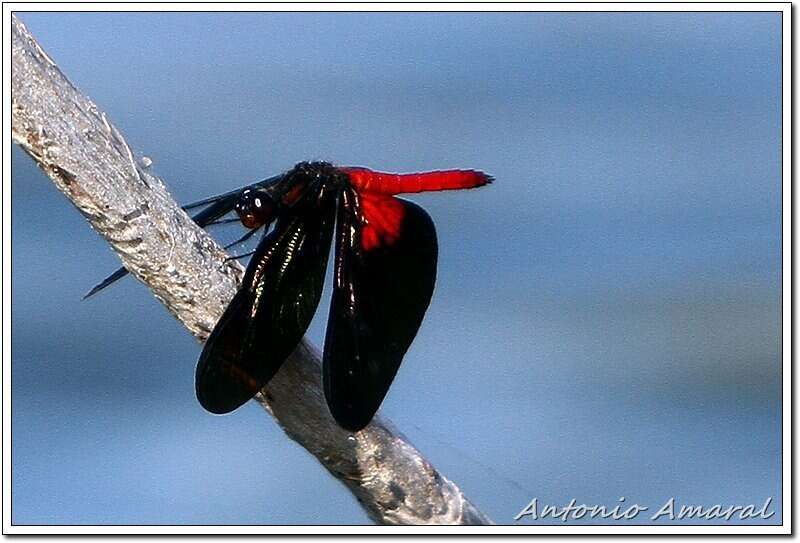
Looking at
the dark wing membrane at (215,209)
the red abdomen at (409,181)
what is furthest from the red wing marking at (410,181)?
the dark wing membrane at (215,209)

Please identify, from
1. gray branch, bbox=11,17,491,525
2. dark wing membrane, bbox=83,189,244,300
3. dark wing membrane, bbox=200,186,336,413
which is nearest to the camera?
gray branch, bbox=11,17,491,525

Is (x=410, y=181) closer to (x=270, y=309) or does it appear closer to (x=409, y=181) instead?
(x=409, y=181)

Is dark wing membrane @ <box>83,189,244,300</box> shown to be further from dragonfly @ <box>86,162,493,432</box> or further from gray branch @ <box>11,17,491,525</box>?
gray branch @ <box>11,17,491,525</box>

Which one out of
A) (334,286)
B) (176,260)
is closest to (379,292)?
(334,286)

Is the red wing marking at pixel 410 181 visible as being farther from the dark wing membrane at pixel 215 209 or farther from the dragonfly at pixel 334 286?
the dark wing membrane at pixel 215 209

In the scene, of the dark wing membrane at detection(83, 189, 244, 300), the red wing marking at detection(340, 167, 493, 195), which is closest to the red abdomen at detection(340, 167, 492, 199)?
the red wing marking at detection(340, 167, 493, 195)
